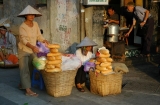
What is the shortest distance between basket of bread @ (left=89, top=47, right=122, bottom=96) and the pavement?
0.48 feet

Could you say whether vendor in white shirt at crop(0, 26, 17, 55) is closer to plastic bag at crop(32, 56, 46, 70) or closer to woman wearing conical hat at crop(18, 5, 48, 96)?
woman wearing conical hat at crop(18, 5, 48, 96)

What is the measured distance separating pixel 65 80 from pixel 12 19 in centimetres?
659

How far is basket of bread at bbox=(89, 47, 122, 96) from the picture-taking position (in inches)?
238

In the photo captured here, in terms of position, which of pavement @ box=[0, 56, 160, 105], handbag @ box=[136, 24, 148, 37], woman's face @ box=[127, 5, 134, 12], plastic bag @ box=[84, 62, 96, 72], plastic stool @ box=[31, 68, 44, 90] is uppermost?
woman's face @ box=[127, 5, 134, 12]

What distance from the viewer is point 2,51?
31.1 feet

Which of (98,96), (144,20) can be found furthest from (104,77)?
(144,20)

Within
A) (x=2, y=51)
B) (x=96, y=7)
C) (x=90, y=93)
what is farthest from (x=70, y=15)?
(x=90, y=93)

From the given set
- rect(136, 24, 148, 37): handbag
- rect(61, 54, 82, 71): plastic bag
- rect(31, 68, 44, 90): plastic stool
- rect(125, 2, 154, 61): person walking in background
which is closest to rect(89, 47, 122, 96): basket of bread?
rect(61, 54, 82, 71): plastic bag

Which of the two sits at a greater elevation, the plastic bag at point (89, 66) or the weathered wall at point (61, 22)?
the weathered wall at point (61, 22)

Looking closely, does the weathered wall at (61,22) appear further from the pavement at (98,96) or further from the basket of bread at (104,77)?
the basket of bread at (104,77)

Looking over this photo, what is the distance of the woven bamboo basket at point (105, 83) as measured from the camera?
6.03 meters

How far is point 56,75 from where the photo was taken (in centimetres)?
584

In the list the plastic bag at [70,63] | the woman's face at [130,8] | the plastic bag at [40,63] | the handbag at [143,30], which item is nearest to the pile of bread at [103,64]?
the plastic bag at [70,63]

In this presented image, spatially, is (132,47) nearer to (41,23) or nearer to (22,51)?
(41,23)
